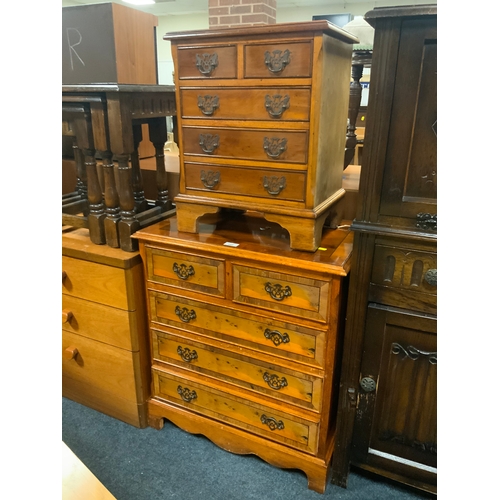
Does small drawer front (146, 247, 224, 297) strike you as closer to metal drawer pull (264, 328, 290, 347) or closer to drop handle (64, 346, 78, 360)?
metal drawer pull (264, 328, 290, 347)

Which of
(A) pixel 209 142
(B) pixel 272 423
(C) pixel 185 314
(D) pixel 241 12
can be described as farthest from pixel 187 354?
(D) pixel 241 12

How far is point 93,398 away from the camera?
1833 mm

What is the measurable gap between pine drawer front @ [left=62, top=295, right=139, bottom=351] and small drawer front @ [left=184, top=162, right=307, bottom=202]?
23.3 inches

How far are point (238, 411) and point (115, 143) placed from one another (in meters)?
1.07

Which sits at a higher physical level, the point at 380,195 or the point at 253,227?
the point at 380,195

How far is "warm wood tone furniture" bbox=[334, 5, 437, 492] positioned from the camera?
1.01m

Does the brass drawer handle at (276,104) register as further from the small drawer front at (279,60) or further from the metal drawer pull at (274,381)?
the metal drawer pull at (274,381)

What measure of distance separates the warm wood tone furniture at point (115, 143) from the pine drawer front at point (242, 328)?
277mm

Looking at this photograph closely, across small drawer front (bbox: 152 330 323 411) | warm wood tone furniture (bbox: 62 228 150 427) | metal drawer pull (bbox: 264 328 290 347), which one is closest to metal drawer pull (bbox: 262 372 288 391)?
small drawer front (bbox: 152 330 323 411)

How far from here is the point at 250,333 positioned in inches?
56.4

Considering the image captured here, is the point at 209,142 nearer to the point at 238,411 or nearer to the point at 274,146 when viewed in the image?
the point at 274,146
